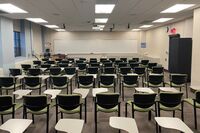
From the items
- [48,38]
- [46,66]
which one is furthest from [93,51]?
[46,66]

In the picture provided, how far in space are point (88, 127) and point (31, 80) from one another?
2668 millimetres

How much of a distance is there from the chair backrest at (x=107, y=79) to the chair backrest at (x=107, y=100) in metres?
2.22

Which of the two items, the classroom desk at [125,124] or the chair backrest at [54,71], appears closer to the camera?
the classroom desk at [125,124]

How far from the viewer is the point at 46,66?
909 centimetres

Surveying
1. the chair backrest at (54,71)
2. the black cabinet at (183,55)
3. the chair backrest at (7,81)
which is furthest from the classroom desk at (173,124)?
the black cabinet at (183,55)

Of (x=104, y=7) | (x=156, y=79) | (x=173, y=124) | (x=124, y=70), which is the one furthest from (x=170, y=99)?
(x=104, y=7)

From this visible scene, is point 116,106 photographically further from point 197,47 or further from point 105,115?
point 197,47

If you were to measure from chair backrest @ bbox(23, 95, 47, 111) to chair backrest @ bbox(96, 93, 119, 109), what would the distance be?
1.04m

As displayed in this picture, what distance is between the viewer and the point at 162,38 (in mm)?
13422

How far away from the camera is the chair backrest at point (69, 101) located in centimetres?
373

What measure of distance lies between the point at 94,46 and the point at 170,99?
14437mm

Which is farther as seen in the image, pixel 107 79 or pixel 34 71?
pixel 34 71

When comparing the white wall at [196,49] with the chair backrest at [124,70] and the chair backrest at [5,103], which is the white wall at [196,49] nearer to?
the chair backrest at [124,70]

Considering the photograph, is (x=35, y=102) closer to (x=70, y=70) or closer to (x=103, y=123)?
(x=103, y=123)
